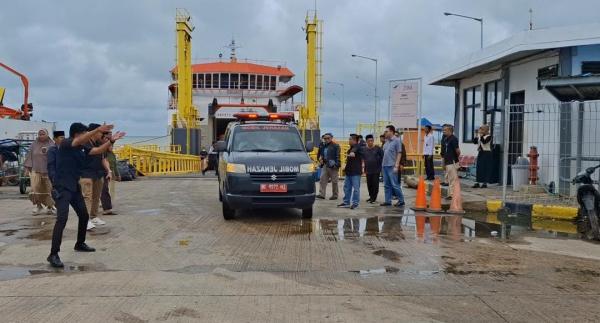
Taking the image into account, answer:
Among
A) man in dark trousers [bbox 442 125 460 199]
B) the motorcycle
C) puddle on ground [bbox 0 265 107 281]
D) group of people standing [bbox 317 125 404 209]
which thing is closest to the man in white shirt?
group of people standing [bbox 317 125 404 209]

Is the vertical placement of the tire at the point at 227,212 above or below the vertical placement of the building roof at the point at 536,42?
below

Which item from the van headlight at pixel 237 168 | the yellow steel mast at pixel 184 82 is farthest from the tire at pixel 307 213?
the yellow steel mast at pixel 184 82

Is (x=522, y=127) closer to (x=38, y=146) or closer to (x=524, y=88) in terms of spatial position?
Answer: (x=524, y=88)

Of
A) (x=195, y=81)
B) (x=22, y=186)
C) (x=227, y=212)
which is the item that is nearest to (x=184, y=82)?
(x=195, y=81)

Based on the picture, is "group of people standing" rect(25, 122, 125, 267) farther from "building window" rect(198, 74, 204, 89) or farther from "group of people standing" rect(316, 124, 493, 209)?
"building window" rect(198, 74, 204, 89)

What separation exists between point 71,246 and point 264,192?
338 cm

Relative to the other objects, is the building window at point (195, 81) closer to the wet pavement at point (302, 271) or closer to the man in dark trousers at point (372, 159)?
the man in dark trousers at point (372, 159)

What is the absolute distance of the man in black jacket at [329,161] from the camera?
43.8 ft

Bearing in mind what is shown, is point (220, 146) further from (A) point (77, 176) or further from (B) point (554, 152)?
(B) point (554, 152)

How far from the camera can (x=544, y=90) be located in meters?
13.3

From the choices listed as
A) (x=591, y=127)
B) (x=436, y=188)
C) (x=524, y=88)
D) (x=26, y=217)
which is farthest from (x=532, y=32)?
(x=26, y=217)

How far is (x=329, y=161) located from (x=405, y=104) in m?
2.74

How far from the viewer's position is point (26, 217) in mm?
10758

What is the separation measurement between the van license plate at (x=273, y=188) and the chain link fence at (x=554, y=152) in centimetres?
419
